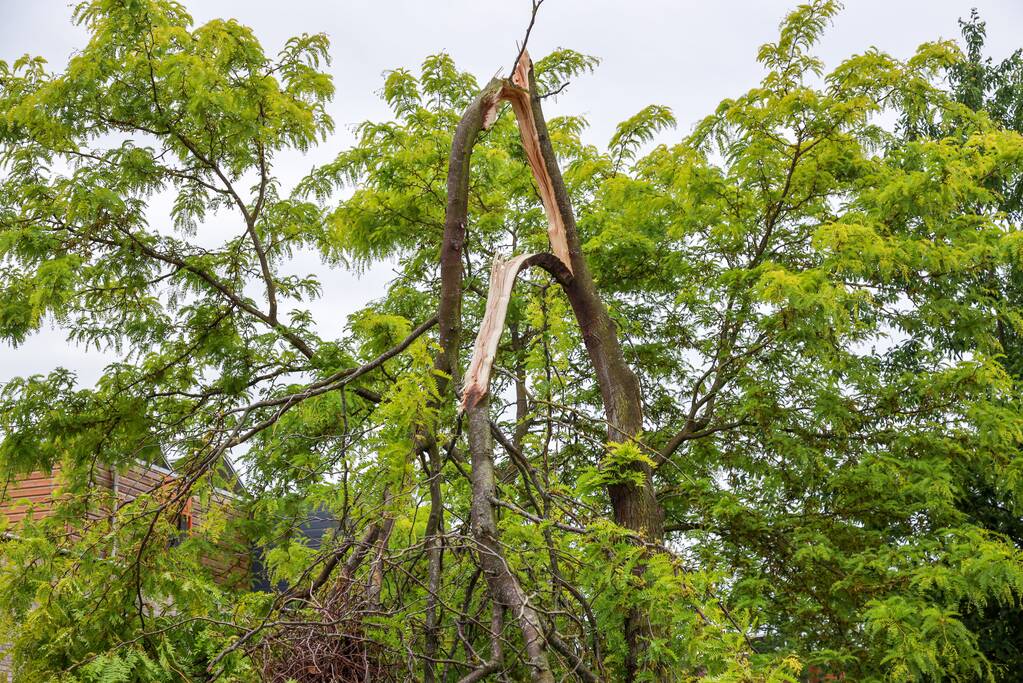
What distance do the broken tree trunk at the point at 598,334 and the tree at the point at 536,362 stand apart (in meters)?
0.02

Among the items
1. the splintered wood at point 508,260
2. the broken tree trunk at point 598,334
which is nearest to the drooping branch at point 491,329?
the splintered wood at point 508,260

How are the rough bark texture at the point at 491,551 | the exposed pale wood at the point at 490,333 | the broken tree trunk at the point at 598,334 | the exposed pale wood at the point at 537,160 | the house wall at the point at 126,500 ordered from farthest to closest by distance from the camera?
the exposed pale wood at the point at 537,160 < the house wall at the point at 126,500 < the broken tree trunk at the point at 598,334 < the exposed pale wood at the point at 490,333 < the rough bark texture at the point at 491,551

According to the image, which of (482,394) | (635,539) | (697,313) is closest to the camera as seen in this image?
(482,394)

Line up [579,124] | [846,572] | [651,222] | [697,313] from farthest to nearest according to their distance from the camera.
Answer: [579,124] → [697,313] → [651,222] → [846,572]

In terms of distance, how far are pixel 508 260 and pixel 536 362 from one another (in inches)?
37.4

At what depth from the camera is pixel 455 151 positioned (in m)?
5.43

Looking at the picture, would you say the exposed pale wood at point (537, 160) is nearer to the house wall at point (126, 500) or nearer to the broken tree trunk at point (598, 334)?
the broken tree trunk at point (598, 334)

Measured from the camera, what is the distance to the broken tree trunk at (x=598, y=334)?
5.70 metres

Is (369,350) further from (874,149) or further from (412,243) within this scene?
(874,149)

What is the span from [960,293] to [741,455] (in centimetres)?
226

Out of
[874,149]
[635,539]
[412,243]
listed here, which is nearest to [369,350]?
[412,243]

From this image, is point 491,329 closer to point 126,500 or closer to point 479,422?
point 479,422

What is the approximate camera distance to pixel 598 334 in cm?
629

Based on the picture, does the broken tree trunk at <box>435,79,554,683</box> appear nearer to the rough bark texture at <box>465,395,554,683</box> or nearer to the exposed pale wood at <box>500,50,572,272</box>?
the rough bark texture at <box>465,395,554,683</box>
